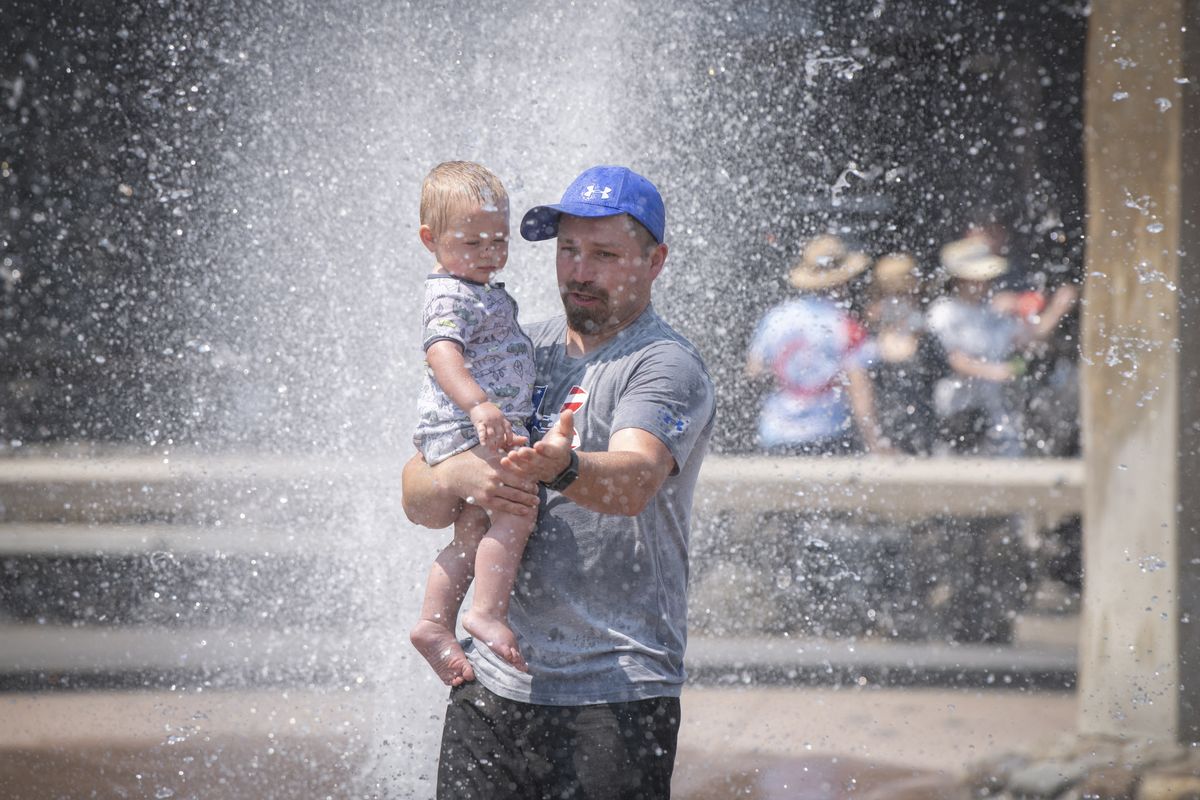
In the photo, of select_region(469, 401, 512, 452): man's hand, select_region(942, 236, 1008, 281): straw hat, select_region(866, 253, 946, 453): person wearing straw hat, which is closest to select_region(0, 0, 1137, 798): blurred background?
select_region(866, 253, 946, 453): person wearing straw hat

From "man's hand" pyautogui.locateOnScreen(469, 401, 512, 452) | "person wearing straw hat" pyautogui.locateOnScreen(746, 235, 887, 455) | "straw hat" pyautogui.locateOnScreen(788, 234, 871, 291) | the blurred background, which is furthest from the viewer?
"straw hat" pyautogui.locateOnScreen(788, 234, 871, 291)

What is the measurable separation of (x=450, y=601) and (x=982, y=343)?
5.03 meters

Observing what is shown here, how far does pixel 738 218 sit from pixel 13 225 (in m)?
4.17

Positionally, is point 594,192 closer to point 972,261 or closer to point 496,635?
point 496,635

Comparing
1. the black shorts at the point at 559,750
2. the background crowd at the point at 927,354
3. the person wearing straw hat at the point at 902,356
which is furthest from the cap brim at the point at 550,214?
the person wearing straw hat at the point at 902,356

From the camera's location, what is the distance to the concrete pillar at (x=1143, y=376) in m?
4.52

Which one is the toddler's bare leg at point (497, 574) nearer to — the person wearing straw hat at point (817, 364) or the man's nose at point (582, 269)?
the man's nose at point (582, 269)

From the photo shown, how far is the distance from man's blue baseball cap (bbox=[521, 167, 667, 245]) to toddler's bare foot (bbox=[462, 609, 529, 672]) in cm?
64

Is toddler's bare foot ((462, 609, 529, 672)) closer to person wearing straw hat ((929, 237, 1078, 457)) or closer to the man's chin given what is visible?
the man's chin

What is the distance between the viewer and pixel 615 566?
76.9 inches

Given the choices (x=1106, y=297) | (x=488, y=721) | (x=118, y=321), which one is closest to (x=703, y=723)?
(x=1106, y=297)

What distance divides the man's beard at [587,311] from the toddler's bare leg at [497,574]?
329 mm

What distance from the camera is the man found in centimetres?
190

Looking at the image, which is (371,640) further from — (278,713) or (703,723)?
(703,723)
